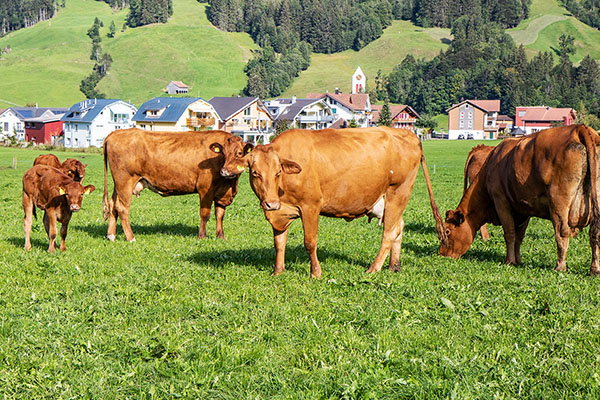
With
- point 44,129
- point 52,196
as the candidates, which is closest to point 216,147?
point 52,196

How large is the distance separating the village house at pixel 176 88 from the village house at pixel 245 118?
55.6 meters

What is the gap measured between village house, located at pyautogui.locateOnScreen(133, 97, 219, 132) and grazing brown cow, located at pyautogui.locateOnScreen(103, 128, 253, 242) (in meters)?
101

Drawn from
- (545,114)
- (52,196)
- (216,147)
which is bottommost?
(52,196)

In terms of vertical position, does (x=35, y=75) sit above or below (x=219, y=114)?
above

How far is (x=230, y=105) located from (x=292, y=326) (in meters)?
122

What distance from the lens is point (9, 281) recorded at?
1050cm

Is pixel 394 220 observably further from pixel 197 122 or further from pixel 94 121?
pixel 94 121

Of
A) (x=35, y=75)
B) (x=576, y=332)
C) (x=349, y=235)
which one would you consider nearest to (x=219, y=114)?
(x=35, y=75)

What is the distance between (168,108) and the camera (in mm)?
120125

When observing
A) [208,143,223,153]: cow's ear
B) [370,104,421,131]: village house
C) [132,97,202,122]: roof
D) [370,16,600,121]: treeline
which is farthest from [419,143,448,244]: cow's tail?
[370,16,600,121]: treeline

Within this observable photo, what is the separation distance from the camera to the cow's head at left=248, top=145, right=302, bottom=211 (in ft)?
32.8

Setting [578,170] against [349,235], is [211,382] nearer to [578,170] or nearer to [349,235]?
[578,170]

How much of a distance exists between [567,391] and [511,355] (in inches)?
38.7

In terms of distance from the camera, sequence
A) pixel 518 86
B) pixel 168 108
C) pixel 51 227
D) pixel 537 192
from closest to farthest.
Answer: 1. pixel 537 192
2. pixel 51 227
3. pixel 168 108
4. pixel 518 86
